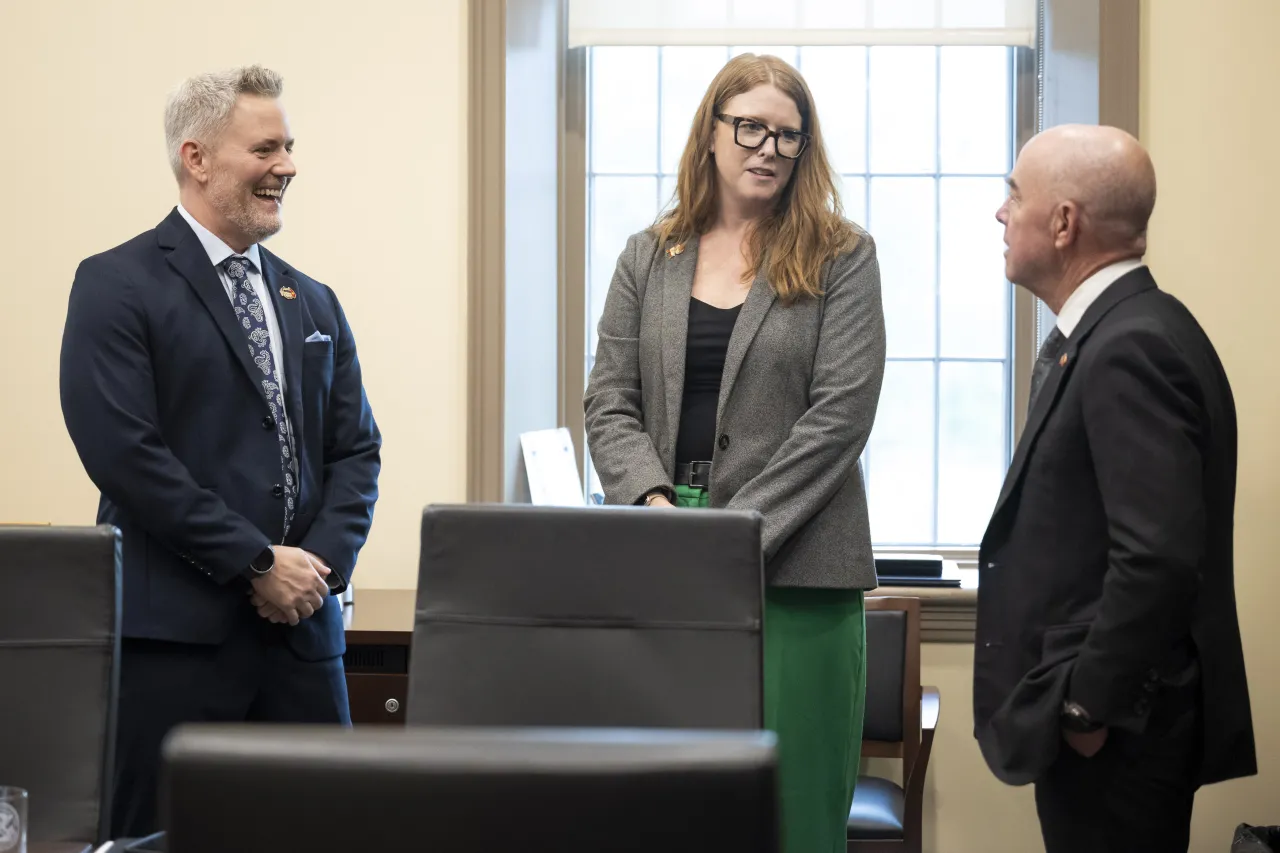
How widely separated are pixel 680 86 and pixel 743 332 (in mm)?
1851

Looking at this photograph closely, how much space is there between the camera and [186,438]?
6.98 feet

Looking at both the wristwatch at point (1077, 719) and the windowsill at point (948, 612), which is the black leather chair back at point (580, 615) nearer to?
the wristwatch at point (1077, 719)

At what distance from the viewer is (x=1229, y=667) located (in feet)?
5.73

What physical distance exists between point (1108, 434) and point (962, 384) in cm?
213

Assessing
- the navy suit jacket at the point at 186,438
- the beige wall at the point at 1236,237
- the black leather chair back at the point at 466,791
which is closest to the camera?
the black leather chair back at the point at 466,791

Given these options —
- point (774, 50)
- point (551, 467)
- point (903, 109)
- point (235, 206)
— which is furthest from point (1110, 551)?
point (774, 50)

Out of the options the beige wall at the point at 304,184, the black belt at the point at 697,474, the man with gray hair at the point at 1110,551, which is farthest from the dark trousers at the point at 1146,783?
the beige wall at the point at 304,184

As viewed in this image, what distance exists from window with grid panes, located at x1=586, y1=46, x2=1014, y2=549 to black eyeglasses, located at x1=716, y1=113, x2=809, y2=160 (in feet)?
5.20

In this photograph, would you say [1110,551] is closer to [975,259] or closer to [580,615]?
[580,615]

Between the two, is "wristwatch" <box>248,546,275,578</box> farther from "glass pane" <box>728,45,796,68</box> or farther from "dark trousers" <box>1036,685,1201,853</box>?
"glass pane" <box>728,45,796,68</box>

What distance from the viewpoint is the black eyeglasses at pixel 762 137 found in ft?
7.14

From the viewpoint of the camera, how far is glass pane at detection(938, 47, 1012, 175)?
12.2 ft

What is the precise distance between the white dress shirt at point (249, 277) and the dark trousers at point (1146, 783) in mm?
1350

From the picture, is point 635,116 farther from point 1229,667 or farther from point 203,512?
point 1229,667
